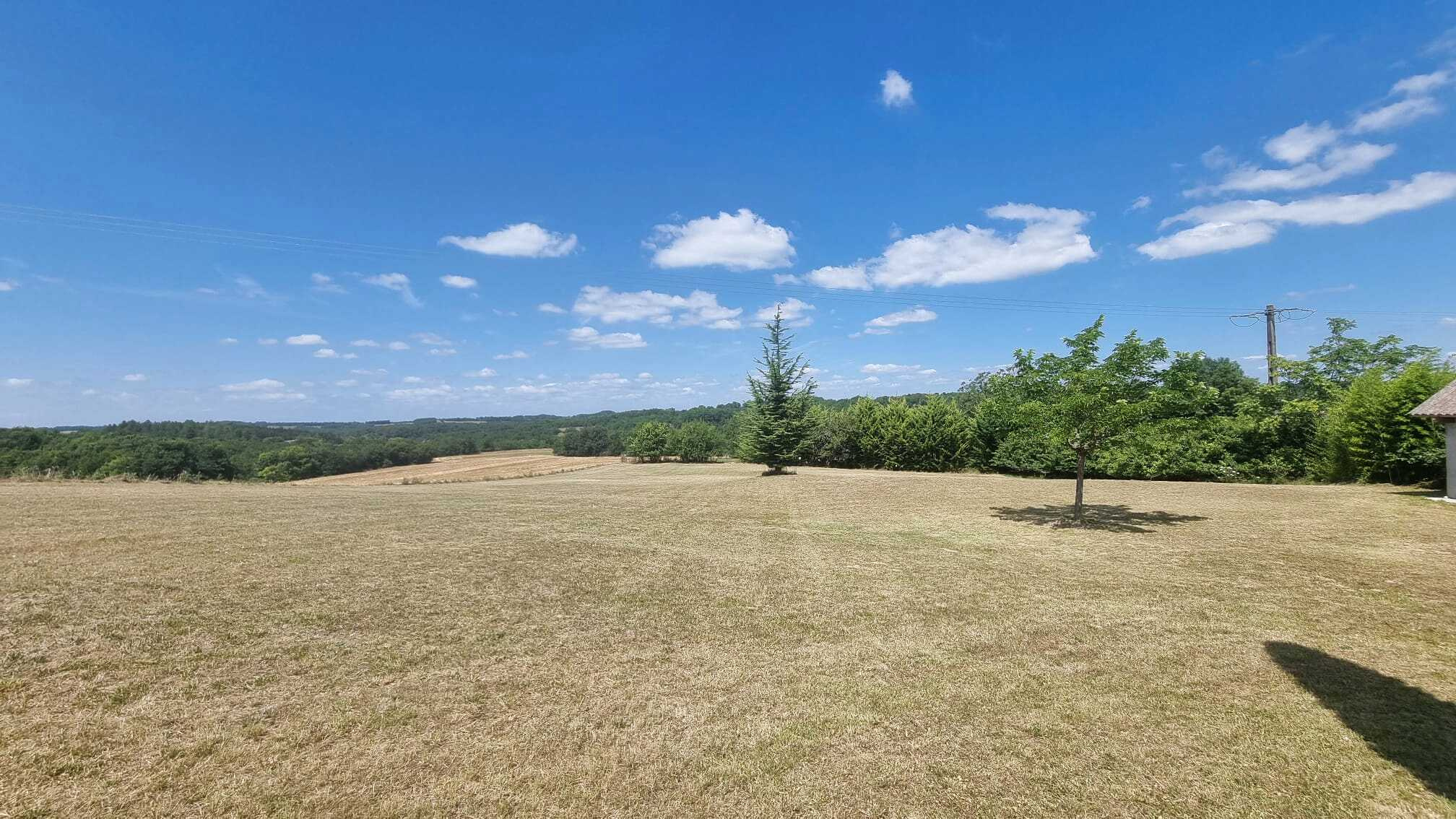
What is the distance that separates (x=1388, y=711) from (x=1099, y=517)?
11.4 m

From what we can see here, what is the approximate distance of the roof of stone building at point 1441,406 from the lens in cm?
1477

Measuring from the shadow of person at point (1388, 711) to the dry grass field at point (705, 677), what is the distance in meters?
0.03

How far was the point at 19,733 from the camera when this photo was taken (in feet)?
11.5

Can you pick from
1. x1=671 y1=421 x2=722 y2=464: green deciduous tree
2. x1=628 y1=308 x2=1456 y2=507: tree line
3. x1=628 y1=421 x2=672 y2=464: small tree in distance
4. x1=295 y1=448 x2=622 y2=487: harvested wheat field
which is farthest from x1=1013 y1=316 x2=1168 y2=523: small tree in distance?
x1=628 y1=421 x2=672 y2=464: small tree in distance

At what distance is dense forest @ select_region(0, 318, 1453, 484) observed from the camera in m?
13.1

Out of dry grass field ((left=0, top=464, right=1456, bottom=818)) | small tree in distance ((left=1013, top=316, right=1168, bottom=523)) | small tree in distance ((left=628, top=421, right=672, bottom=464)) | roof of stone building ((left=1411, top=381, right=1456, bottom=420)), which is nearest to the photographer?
dry grass field ((left=0, top=464, right=1456, bottom=818))

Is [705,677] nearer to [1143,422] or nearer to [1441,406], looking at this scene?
[1143,422]

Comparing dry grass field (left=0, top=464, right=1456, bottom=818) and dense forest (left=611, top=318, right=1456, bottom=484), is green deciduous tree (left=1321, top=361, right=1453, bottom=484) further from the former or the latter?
dry grass field (left=0, top=464, right=1456, bottom=818)

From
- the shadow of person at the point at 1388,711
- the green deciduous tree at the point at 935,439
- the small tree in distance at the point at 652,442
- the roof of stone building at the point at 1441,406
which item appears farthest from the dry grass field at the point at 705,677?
the small tree in distance at the point at 652,442

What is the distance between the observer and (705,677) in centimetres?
505

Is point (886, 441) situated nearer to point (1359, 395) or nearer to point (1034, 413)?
point (1359, 395)

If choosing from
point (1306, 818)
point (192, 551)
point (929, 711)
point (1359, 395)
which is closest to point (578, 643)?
point (929, 711)

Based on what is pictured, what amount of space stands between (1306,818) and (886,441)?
39.2 metres

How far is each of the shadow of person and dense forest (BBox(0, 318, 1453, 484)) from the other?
26.9 ft
